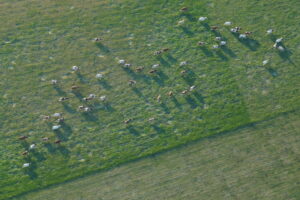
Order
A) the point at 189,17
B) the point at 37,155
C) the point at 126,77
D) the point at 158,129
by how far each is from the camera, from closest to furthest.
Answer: the point at 37,155
the point at 158,129
the point at 126,77
the point at 189,17

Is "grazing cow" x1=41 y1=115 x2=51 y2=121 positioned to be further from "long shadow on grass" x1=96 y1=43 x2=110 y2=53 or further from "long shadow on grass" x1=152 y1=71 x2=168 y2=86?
"long shadow on grass" x1=152 y1=71 x2=168 y2=86

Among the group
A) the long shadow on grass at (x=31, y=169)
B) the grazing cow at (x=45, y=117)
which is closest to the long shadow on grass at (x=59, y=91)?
the grazing cow at (x=45, y=117)

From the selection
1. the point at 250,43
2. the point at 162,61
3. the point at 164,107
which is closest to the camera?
the point at 164,107

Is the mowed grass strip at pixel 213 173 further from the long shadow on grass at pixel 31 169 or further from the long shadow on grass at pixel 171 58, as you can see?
the long shadow on grass at pixel 171 58

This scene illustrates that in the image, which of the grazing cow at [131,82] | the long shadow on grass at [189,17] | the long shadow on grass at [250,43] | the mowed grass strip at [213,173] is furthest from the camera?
the long shadow on grass at [189,17]

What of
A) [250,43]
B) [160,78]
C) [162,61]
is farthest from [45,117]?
[250,43]

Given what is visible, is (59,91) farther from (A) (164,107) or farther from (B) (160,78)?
(A) (164,107)

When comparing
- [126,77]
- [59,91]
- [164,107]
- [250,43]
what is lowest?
[164,107]

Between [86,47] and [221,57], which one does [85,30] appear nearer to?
[86,47]

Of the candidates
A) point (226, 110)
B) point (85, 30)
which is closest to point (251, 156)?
point (226, 110)
